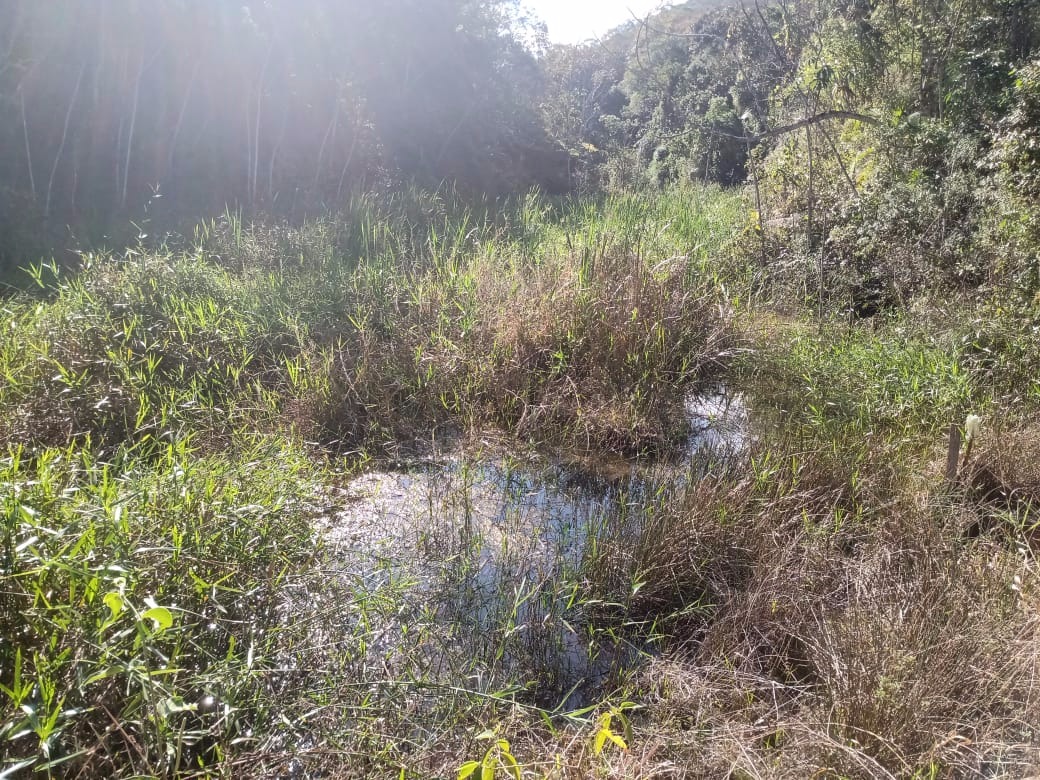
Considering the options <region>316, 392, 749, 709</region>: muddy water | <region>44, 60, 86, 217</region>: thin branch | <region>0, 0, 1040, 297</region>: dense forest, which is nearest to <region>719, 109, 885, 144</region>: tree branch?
<region>0, 0, 1040, 297</region>: dense forest

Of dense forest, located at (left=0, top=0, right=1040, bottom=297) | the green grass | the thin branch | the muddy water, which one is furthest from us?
the thin branch

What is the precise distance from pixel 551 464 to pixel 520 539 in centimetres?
74

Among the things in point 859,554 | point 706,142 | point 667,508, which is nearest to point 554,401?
point 667,508

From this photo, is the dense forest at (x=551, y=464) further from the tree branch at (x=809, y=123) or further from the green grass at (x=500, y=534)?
the tree branch at (x=809, y=123)

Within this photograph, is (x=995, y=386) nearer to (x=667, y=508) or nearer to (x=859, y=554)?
(x=859, y=554)

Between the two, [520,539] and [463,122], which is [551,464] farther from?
[463,122]

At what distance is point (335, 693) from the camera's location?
1.94 metres

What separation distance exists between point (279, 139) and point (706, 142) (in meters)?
6.79

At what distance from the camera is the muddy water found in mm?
2340

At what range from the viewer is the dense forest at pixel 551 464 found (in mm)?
1771

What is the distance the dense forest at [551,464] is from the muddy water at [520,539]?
2cm

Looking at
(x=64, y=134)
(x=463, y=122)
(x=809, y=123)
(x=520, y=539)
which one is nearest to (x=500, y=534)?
(x=520, y=539)

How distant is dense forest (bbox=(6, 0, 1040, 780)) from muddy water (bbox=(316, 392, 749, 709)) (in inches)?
0.8

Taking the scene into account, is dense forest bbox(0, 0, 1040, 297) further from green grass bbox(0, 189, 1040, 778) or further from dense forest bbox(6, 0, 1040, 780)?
green grass bbox(0, 189, 1040, 778)
